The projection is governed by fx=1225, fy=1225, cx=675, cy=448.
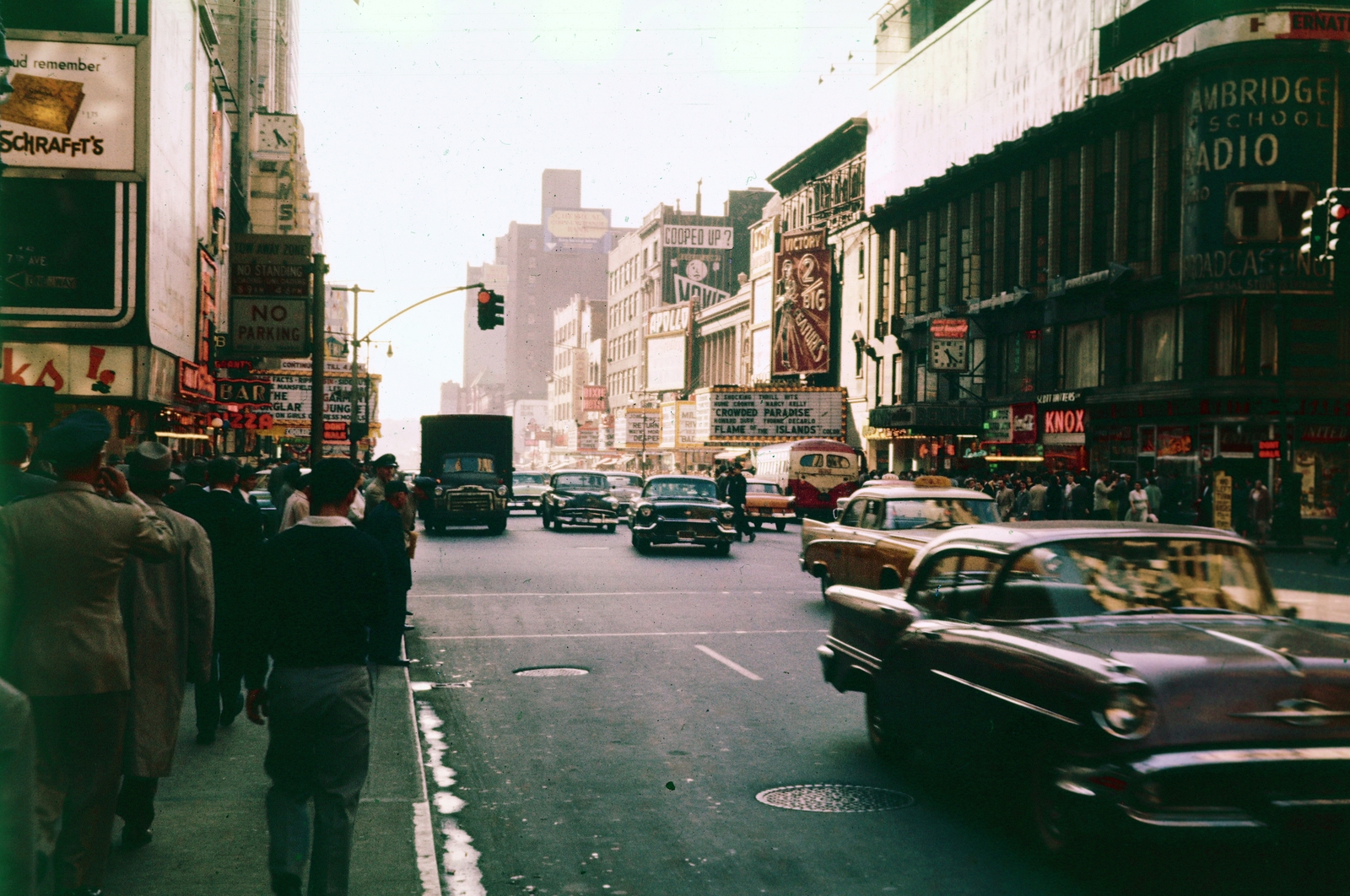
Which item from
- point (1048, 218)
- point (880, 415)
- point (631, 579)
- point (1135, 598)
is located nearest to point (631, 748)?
point (1135, 598)

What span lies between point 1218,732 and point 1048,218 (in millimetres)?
41862

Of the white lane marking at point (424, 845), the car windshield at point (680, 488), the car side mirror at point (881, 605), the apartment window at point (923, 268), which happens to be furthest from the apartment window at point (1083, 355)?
the white lane marking at point (424, 845)

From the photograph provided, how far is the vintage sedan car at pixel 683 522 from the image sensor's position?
2522cm

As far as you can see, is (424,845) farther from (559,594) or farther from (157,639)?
(559,594)

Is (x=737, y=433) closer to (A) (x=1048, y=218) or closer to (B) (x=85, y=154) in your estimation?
(A) (x=1048, y=218)

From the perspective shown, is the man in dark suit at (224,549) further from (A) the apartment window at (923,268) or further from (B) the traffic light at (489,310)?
(A) the apartment window at (923,268)

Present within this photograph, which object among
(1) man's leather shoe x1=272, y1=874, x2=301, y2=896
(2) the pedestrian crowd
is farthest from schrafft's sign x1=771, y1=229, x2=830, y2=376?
(1) man's leather shoe x1=272, y1=874, x2=301, y2=896

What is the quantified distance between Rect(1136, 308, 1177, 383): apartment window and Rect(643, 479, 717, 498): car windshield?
17.3 meters

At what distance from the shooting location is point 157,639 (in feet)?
18.8

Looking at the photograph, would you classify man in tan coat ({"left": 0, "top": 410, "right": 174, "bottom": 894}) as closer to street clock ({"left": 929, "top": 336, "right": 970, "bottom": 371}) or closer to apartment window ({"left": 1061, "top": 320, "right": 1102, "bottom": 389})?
apartment window ({"left": 1061, "top": 320, "right": 1102, "bottom": 389})

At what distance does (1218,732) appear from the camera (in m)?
5.02

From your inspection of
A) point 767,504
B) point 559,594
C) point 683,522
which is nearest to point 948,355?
point 767,504

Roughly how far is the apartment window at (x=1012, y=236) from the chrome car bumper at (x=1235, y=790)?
4337 cm

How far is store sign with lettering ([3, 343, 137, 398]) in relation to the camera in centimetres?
2683
